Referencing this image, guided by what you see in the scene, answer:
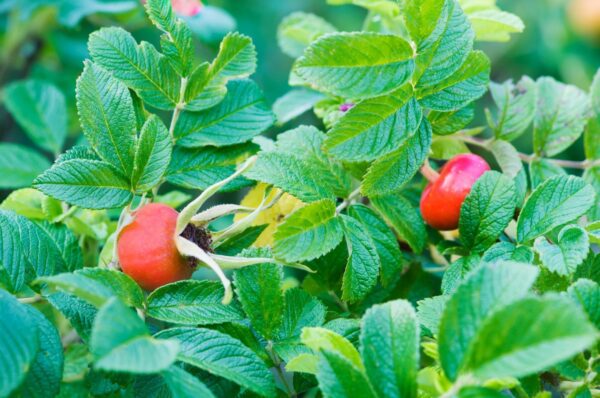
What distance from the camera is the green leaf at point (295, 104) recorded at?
101 cm

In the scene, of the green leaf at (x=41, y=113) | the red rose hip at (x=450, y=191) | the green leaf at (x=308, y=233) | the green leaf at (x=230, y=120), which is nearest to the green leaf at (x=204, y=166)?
the green leaf at (x=230, y=120)

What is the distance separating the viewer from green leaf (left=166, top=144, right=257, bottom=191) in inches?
30.9

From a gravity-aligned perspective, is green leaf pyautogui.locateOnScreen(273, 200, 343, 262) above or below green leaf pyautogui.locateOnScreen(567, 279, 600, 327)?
below

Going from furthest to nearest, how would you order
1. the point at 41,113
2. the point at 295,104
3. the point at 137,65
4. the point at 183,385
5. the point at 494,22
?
the point at 41,113
the point at 295,104
the point at 494,22
the point at 137,65
the point at 183,385

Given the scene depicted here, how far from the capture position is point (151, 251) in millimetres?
692

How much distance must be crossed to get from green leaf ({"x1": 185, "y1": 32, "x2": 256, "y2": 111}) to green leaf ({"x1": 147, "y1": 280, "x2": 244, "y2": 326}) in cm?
23

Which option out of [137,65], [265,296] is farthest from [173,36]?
[265,296]

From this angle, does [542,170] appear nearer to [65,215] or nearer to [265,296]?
[265,296]

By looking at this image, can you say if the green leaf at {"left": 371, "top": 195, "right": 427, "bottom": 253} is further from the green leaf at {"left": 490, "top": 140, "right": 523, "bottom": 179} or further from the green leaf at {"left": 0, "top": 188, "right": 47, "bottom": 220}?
the green leaf at {"left": 0, "top": 188, "right": 47, "bottom": 220}

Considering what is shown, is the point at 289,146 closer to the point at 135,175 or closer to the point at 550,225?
the point at 135,175

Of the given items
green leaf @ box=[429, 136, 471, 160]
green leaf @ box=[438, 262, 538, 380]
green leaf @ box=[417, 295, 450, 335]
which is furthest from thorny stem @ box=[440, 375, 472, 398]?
green leaf @ box=[429, 136, 471, 160]

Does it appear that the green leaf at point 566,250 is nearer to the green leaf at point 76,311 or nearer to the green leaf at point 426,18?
the green leaf at point 426,18

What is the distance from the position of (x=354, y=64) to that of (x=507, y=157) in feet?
1.10

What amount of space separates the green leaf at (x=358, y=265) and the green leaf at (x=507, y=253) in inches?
4.5
